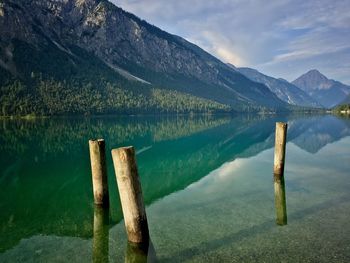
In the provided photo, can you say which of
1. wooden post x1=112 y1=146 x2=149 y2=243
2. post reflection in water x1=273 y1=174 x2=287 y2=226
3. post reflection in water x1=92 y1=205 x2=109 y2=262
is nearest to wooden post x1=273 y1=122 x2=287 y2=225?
post reflection in water x1=273 y1=174 x2=287 y2=226

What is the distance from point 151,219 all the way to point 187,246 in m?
4.48

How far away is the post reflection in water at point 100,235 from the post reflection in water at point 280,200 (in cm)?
792

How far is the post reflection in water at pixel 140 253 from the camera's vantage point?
13234 millimetres

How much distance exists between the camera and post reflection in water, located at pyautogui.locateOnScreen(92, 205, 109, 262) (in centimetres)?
1387

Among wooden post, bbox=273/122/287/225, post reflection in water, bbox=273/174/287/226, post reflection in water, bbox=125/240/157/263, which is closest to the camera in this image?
post reflection in water, bbox=125/240/157/263

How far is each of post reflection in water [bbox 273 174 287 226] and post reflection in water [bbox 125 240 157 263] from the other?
642 cm

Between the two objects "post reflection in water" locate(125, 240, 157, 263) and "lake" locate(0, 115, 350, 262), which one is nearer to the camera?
"post reflection in water" locate(125, 240, 157, 263)

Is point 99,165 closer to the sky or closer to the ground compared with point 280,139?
closer to the ground

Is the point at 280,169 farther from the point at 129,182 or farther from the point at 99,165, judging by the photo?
the point at 129,182

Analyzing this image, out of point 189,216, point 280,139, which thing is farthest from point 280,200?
point 189,216

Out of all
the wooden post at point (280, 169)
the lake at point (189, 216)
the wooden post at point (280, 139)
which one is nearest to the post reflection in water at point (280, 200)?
the wooden post at point (280, 169)

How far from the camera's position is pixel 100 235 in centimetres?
1625

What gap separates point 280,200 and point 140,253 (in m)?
10.7

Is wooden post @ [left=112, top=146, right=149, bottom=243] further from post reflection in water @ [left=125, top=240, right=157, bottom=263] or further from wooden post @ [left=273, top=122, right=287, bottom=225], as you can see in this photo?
wooden post @ [left=273, top=122, right=287, bottom=225]
